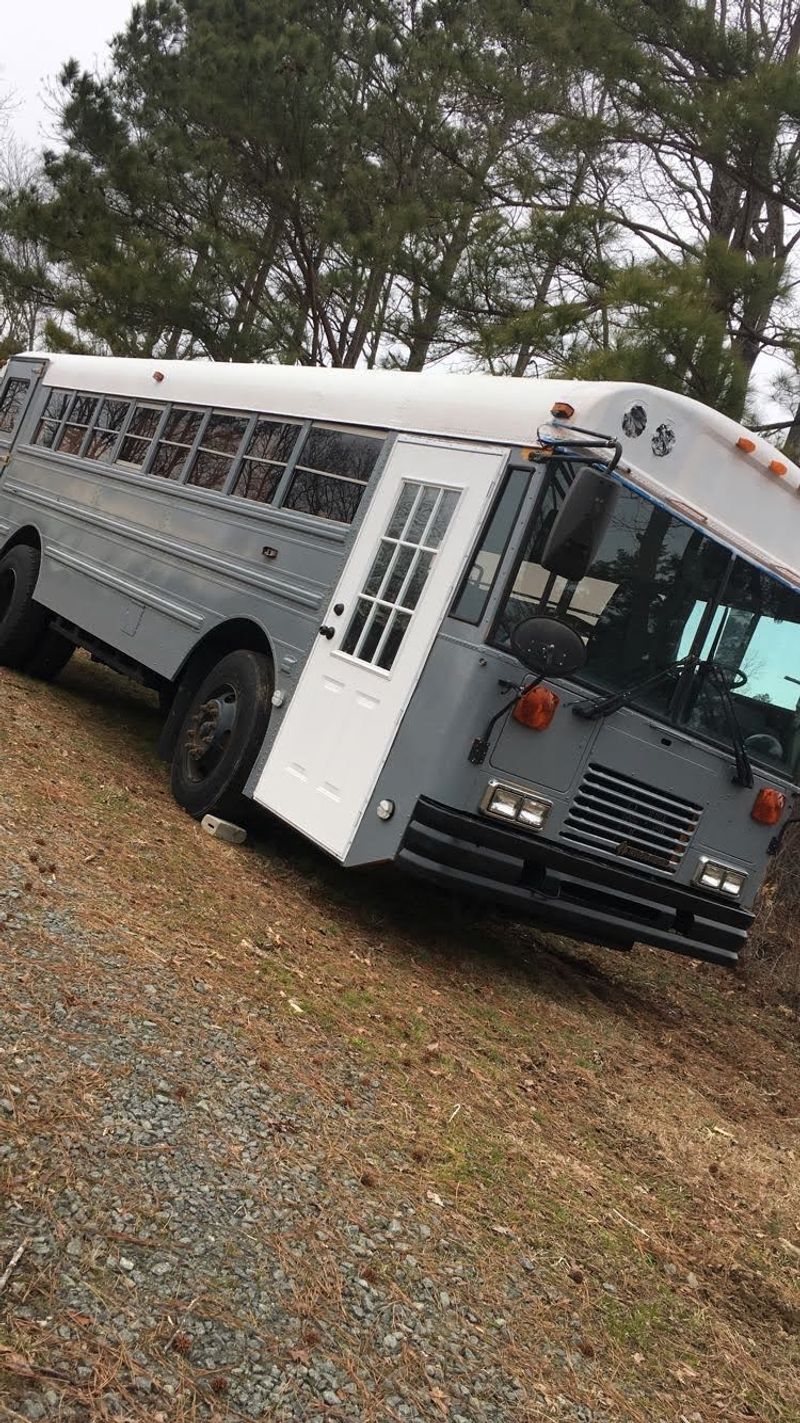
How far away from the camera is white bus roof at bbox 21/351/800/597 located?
612cm

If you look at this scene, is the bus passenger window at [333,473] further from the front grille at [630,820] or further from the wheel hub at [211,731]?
the front grille at [630,820]

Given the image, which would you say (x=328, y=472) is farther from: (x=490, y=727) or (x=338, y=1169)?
(x=338, y=1169)

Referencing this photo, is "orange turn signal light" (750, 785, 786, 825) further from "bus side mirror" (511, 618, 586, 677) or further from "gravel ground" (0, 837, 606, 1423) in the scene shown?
"gravel ground" (0, 837, 606, 1423)

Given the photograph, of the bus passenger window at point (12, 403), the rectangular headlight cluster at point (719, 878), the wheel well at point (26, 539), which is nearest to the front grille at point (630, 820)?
the rectangular headlight cluster at point (719, 878)

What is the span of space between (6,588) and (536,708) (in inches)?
258

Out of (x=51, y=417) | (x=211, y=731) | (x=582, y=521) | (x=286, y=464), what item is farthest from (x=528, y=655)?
(x=51, y=417)

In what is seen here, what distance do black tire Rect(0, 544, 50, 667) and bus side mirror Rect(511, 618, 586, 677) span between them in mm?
5931

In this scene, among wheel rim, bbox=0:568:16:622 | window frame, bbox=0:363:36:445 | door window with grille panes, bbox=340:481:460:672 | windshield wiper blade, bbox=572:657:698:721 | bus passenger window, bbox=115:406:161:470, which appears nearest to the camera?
windshield wiper blade, bbox=572:657:698:721

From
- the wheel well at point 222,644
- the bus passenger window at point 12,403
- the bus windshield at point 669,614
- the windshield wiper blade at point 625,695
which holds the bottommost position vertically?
the wheel well at point 222,644

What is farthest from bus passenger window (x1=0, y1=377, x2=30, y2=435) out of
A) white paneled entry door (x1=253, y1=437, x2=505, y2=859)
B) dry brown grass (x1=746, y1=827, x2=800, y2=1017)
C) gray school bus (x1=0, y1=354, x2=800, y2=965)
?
dry brown grass (x1=746, y1=827, x2=800, y2=1017)

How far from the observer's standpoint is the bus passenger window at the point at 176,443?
360 inches

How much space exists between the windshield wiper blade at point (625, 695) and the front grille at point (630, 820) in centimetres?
29

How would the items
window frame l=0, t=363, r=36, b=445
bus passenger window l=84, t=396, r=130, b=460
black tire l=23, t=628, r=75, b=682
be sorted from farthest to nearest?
window frame l=0, t=363, r=36, b=445, black tire l=23, t=628, r=75, b=682, bus passenger window l=84, t=396, r=130, b=460

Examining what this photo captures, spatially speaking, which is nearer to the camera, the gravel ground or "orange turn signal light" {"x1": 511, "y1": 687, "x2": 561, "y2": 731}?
the gravel ground
